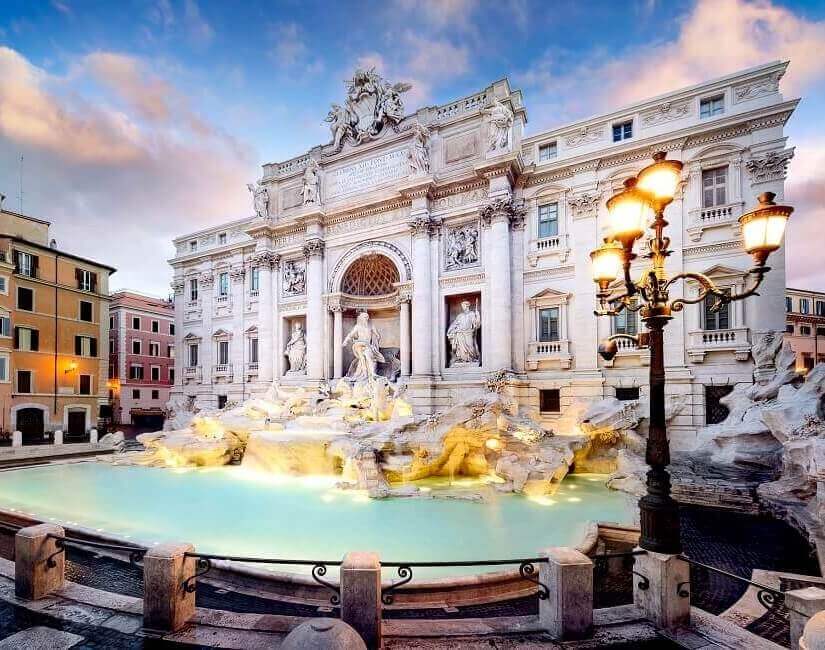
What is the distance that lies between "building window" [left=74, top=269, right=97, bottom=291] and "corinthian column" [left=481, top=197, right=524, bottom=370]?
25424 millimetres

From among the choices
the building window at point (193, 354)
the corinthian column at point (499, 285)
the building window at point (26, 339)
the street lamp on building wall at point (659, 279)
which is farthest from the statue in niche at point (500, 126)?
the building window at point (26, 339)

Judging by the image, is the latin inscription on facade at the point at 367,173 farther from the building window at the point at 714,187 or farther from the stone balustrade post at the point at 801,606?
the stone balustrade post at the point at 801,606

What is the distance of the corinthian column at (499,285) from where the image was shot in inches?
650

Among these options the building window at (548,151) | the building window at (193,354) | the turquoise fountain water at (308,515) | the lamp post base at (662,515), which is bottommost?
the turquoise fountain water at (308,515)

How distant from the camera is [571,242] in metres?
16.4

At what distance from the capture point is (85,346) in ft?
84.3

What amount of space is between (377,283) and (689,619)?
62.3 feet

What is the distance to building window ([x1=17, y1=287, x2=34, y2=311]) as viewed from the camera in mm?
22531

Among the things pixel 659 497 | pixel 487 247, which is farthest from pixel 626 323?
pixel 659 497

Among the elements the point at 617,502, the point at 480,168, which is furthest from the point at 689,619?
the point at 480,168

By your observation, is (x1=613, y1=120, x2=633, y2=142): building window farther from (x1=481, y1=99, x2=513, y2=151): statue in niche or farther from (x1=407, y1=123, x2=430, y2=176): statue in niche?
(x1=407, y1=123, x2=430, y2=176): statue in niche

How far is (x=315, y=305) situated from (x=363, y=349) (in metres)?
3.86

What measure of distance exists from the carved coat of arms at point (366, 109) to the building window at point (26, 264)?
732 inches

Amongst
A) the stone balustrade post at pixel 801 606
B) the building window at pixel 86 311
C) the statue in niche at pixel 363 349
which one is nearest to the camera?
the stone balustrade post at pixel 801 606
